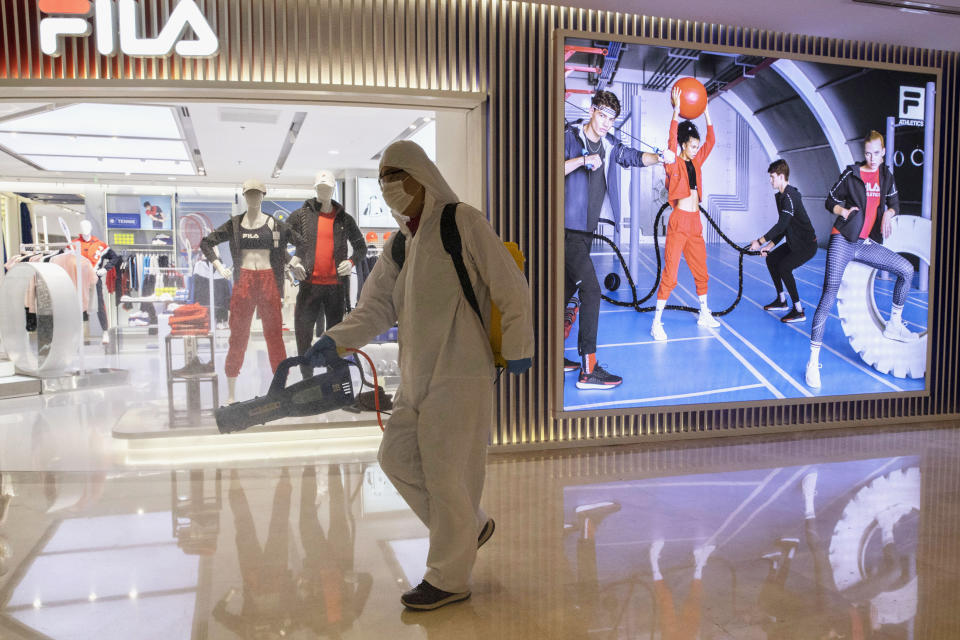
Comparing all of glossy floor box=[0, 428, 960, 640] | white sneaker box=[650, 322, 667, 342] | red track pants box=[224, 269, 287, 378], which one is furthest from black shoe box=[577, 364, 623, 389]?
red track pants box=[224, 269, 287, 378]

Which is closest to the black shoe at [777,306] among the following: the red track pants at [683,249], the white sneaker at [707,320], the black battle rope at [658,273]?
the black battle rope at [658,273]

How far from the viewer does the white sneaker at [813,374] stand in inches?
218

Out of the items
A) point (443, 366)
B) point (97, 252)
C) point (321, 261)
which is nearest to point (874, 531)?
point (443, 366)

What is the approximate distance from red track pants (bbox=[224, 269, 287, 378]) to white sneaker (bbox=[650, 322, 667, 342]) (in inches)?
102

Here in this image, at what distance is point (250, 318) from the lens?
5.08 metres

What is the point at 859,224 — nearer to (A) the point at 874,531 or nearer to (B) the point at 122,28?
(A) the point at 874,531

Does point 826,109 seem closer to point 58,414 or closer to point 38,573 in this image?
point 38,573

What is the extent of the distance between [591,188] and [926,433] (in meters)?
3.22

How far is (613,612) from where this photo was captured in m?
2.50

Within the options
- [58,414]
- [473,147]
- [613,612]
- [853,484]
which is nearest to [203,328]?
[58,414]

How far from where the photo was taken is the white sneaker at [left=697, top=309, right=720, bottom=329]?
5.23m

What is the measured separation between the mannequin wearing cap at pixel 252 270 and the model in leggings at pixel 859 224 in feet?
13.1

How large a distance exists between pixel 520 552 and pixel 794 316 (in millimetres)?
3396

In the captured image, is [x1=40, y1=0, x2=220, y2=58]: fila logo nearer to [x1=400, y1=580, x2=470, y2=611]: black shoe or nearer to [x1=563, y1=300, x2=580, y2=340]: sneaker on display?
[x1=563, y1=300, x2=580, y2=340]: sneaker on display
